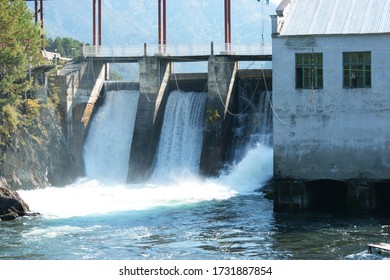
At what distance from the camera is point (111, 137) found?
60.1m

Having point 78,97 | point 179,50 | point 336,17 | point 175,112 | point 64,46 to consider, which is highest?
point 64,46

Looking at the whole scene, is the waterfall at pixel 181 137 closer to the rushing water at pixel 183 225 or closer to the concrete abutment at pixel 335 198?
the rushing water at pixel 183 225

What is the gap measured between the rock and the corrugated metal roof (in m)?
15.8

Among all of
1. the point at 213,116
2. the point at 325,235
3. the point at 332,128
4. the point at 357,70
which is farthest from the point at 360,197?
the point at 213,116

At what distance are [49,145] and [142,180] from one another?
6616mm

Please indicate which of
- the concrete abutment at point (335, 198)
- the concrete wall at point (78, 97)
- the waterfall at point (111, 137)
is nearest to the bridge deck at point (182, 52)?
the concrete wall at point (78, 97)

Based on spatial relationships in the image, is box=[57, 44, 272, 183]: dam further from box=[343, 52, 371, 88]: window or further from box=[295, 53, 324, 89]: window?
box=[343, 52, 371, 88]: window

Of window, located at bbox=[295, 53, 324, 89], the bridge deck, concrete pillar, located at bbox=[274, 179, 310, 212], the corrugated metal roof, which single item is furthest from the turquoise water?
the bridge deck

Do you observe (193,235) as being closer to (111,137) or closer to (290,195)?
(290,195)

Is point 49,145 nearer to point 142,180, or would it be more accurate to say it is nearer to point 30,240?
point 142,180

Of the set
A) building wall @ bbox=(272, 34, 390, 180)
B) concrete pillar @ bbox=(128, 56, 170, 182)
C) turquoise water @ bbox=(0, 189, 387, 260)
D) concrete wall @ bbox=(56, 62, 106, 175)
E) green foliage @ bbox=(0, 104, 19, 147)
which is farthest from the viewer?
concrete wall @ bbox=(56, 62, 106, 175)

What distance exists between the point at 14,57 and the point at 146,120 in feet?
31.5

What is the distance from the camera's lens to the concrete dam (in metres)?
54.5

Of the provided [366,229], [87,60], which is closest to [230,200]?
[366,229]
